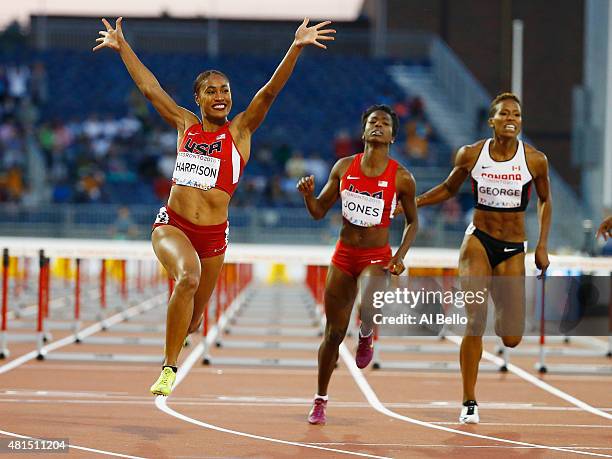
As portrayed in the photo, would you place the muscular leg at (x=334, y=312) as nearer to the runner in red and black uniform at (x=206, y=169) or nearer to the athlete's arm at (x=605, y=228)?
the runner in red and black uniform at (x=206, y=169)

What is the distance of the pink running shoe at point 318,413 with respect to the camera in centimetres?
826

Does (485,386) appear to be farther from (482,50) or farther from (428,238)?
(482,50)

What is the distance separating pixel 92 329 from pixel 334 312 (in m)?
9.30

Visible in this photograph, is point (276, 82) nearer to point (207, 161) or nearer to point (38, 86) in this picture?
point (207, 161)

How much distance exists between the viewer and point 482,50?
4050 cm

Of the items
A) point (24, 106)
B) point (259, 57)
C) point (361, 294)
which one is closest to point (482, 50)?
point (259, 57)

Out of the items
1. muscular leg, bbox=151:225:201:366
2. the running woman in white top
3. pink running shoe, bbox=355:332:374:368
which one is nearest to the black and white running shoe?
the running woman in white top

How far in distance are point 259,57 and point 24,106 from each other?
7640 mm

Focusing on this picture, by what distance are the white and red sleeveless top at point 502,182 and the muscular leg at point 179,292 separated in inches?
82.2

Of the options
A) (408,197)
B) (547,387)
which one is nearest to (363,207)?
(408,197)

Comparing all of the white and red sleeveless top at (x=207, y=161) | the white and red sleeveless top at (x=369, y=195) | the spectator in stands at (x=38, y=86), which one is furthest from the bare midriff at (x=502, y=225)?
the spectator in stands at (x=38, y=86)

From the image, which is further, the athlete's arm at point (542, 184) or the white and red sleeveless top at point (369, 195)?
the athlete's arm at point (542, 184)

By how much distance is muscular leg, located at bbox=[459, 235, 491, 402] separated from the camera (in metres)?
8.35

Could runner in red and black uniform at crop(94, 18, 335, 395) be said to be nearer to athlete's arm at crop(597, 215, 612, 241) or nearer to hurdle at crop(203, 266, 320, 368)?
athlete's arm at crop(597, 215, 612, 241)
